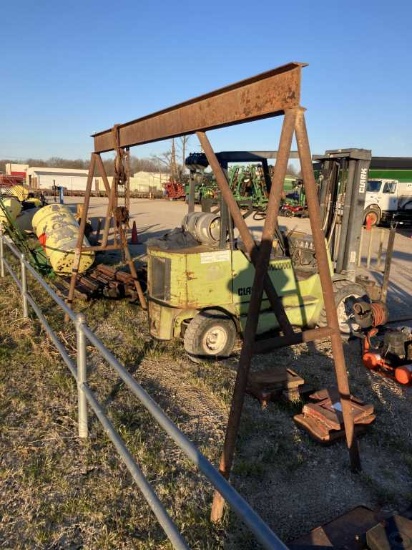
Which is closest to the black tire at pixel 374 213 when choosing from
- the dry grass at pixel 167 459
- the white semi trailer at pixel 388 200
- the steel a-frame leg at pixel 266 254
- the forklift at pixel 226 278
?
the white semi trailer at pixel 388 200

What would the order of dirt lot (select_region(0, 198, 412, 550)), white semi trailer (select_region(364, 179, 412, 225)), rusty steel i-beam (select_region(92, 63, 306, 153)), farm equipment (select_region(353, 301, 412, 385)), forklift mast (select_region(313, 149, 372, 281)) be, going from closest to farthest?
rusty steel i-beam (select_region(92, 63, 306, 153)) < dirt lot (select_region(0, 198, 412, 550)) < farm equipment (select_region(353, 301, 412, 385)) < forklift mast (select_region(313, 149, 372, 281)) < white semi trailer (select_region(364, 179, 412, 225))

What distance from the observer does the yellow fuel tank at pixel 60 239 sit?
938 centimetres

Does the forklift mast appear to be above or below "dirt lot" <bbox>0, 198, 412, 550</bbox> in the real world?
Result: above

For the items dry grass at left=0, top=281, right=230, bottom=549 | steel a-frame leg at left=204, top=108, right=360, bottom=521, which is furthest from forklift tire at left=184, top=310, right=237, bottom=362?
steel a-frame leg at left=204, top=108, right=360, bottom=521

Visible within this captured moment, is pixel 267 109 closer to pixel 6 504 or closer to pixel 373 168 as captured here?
pixel 6 504

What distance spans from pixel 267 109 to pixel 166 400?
123 inches

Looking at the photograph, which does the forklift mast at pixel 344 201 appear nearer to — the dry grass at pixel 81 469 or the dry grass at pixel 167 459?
the dry grass at pixel 167 459

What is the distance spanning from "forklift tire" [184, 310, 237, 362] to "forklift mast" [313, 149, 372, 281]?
269 cm

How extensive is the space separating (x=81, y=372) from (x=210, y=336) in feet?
7.93

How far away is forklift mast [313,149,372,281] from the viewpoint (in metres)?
6.95

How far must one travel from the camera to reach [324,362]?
5762mm

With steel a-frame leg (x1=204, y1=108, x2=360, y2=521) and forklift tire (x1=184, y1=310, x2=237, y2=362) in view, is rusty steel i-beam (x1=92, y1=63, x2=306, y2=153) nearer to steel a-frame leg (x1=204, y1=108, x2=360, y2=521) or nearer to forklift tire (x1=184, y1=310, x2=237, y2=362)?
steel a-frame leg (x1=204, y1=108, x2=360, y2=521)

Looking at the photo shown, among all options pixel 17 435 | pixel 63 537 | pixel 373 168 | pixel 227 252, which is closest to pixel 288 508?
pixel 63 537

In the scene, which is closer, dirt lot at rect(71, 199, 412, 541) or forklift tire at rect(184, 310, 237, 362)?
dirt lot at rect(71, 199, 412, 541)
